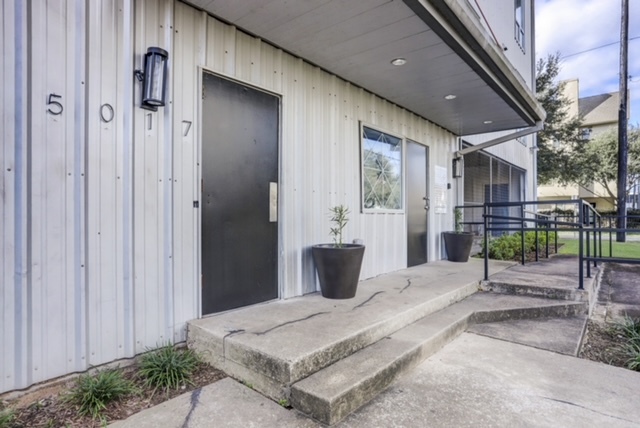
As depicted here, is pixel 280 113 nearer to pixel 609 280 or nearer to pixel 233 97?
pixel 233 97

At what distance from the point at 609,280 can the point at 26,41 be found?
7.02 meters

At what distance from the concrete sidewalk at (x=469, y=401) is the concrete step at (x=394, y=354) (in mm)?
63

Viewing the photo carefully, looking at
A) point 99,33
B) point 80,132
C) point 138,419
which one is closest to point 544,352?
point 138,419

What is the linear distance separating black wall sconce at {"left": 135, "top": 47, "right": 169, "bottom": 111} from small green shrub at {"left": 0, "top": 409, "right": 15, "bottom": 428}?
1827 mm

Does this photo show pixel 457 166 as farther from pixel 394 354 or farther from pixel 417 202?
pixel 394 354

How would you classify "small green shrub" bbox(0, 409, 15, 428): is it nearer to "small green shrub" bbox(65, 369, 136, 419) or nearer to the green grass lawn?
"small green shrub" bbox(65, 369, 136, 419)

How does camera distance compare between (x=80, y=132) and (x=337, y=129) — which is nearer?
(x=80, y=132)

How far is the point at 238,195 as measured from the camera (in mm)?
2832

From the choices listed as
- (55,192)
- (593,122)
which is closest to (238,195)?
(55,192)

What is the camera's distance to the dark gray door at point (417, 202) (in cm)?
507

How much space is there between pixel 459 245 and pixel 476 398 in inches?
153

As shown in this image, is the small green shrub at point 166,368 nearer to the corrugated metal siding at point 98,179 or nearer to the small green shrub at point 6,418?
the corrugated metal siding at point 98,179

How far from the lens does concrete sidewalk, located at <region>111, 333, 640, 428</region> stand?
169cm

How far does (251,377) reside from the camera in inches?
79.1
